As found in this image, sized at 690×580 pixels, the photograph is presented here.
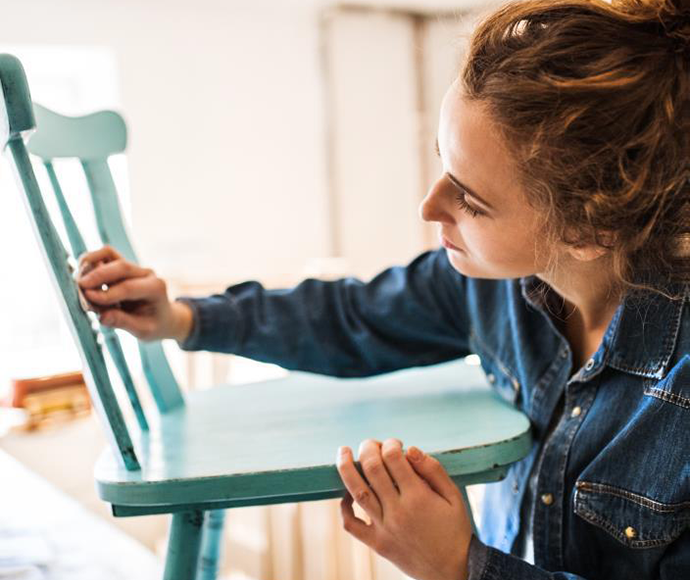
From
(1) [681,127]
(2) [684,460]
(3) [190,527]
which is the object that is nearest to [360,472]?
(3) [190,527]

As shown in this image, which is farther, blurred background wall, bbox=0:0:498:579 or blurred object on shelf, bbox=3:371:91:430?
blurred background wall, bbox=0:0:498:579

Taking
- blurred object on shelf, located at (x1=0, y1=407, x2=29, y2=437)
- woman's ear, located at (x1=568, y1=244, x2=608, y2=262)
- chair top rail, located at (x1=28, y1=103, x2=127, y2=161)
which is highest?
chair top rail, located at (x1=28, y1=103, x2=127, y2=161)

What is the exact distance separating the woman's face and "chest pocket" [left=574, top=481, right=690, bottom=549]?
0.19 m

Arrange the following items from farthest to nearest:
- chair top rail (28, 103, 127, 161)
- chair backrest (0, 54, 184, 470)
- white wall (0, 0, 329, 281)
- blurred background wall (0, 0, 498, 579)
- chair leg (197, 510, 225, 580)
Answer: white wall (0, 0, 329, 281), blurred background wall (0, 0, 498, 579), chair leg (197, 510, 225, 580), chair top rail (28, 103, 127, 161), chair backrest (0, 54, 184, 470)

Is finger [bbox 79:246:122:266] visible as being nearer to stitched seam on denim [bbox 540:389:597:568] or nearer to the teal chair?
the teal chair

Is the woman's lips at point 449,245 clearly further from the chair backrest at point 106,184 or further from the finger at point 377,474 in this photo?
the chair backrest at point 106,184

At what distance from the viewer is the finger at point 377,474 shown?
55 cm

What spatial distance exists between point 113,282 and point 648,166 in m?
0.49

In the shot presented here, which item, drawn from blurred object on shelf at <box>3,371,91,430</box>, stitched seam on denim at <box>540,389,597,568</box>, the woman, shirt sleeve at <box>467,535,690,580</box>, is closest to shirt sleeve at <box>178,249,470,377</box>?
the woman

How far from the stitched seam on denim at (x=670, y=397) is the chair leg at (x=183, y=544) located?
1.20ft

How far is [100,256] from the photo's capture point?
2.38ft

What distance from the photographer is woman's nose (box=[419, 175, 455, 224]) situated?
0.65m

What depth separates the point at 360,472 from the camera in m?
0.56

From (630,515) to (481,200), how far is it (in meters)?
0.28
